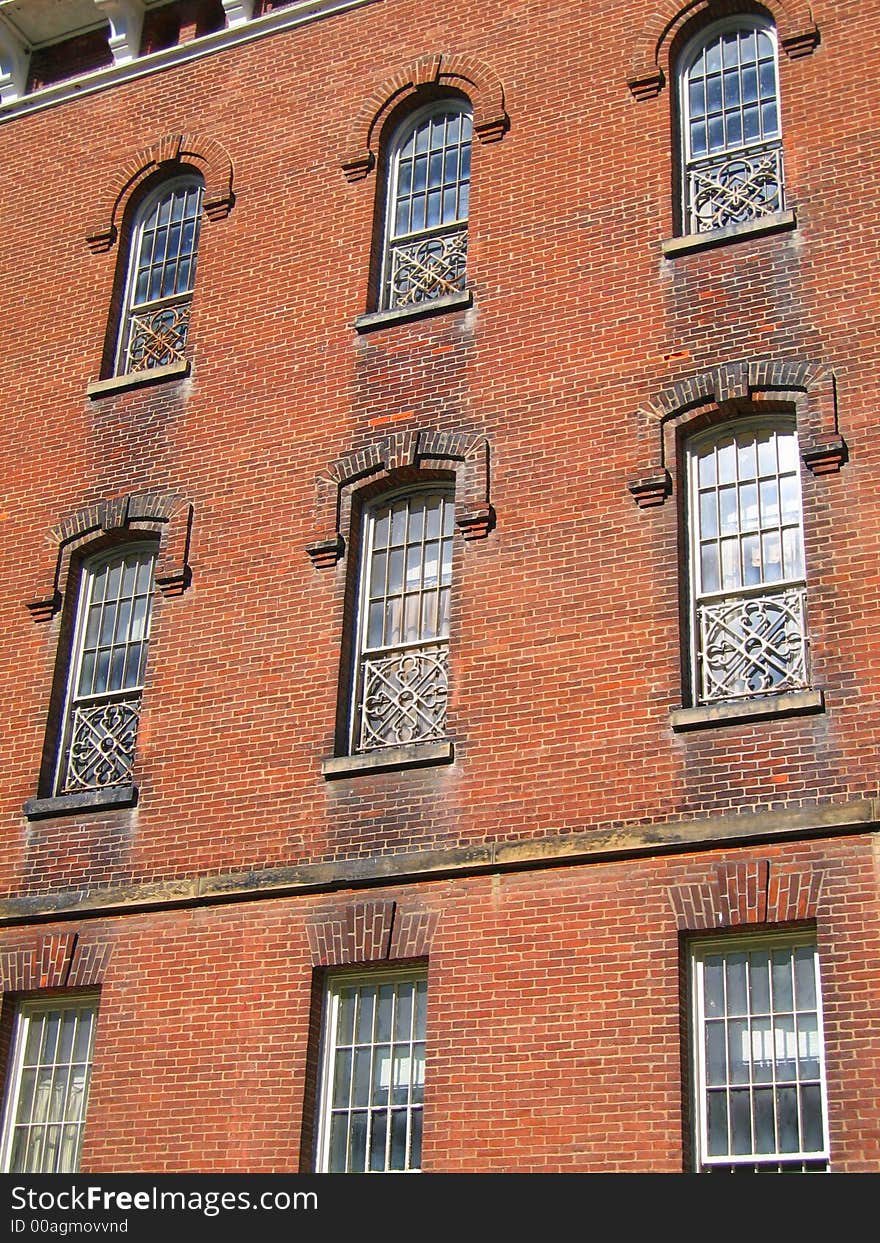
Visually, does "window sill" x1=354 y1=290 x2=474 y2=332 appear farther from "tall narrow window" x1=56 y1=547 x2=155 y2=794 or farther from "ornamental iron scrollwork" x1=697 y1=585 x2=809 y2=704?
"ornamental iron scrollwork" x1=697 y1=585 x2=809 y2=704

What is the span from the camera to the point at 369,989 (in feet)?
42.6

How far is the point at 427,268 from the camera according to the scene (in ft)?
51.3

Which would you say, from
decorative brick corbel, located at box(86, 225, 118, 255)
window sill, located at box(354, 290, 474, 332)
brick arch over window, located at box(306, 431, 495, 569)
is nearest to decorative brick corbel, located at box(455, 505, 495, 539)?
brick arch over window, located at box(306, 431, 495, 569)

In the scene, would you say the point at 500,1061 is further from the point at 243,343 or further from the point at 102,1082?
the point at 243,343

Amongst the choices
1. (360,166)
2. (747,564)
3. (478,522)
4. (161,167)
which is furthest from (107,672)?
(747,564)

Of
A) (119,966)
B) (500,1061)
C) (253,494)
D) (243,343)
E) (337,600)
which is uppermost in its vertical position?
(243,343)

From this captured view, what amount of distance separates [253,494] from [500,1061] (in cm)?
565

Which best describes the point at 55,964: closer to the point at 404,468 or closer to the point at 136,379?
the point at 404,468

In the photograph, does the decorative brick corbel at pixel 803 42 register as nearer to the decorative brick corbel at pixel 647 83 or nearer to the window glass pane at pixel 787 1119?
the decorative brick corbel at pixel 647 83

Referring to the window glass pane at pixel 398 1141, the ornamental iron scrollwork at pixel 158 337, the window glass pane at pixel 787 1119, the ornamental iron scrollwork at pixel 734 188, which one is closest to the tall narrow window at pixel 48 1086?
the window glass pane at pixel 398 1141

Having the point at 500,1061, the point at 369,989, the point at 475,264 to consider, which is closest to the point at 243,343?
the point at 475,264

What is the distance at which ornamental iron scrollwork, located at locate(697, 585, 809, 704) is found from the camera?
40.9 feet

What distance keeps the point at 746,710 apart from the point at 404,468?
154 inches

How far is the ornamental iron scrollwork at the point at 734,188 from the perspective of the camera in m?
14.3
